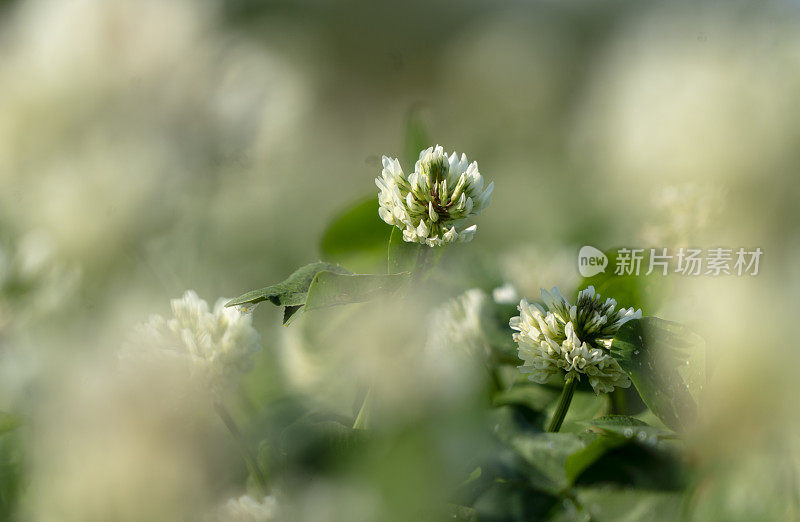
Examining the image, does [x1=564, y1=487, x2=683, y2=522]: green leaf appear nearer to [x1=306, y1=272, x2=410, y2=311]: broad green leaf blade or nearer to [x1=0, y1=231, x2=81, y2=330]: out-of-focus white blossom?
[x1=306, y1=272, x2=410, y2=311]: broad green leaf blade

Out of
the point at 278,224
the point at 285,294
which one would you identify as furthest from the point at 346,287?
the point at 278,224

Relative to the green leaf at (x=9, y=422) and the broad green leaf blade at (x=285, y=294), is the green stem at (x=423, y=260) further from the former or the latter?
the green leaf at (x=9, y=422)

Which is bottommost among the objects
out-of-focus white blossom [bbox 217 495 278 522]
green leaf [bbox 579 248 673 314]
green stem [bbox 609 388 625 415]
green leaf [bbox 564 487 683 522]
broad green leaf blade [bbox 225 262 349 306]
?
out-of-focus white blossom [bbox 217 495 278 522]

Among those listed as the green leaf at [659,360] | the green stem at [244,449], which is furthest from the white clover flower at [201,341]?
the green leaf at [659,360]

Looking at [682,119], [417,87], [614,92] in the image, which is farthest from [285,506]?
[417,87]

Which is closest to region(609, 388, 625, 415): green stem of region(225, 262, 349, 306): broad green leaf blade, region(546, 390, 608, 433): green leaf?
region(546, 390, 608, 433): green leaf

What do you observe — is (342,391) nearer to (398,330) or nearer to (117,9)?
(398,330)
